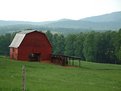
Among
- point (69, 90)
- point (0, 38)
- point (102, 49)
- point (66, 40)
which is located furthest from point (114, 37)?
point (69, 90)

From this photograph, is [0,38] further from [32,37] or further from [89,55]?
[32,37]

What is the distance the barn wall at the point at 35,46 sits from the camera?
178 feet

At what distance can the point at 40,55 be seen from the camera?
55.8m

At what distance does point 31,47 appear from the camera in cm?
5491

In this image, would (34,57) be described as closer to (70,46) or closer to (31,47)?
(31,47)

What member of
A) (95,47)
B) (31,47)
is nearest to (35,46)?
(31,47)

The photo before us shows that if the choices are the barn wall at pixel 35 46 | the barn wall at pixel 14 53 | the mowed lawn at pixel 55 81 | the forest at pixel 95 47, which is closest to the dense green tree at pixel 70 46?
the forest at pixel 95 47

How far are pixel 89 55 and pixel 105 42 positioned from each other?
6676 mm

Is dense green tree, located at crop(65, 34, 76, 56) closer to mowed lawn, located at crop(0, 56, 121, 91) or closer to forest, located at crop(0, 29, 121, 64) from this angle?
forest, located at crop(0, 29, 121, 64)

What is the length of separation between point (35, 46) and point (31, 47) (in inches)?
31.5

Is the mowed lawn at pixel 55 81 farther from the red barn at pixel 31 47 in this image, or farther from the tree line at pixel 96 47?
the tree line at pixel 96 47

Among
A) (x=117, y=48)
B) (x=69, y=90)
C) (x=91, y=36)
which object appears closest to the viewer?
(x=69, y=90)

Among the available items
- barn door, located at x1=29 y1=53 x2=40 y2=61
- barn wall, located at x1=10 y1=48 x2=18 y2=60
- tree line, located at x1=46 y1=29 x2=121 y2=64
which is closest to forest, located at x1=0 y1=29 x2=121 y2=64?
tree line, located at x1=46 y1=29 x2=121 y2=64

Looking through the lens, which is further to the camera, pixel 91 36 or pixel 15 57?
pixel 91 36
